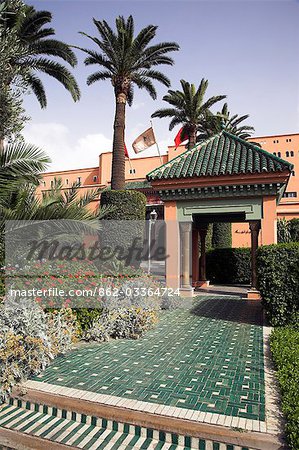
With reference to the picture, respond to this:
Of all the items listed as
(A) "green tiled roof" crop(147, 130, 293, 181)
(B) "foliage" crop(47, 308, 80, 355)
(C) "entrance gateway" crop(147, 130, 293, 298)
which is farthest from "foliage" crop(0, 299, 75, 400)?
(A) "green tiled roof" crop(147, 130, 293, 181)

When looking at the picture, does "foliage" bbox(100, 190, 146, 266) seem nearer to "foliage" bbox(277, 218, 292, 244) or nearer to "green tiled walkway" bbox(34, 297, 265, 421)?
"green tiled walkway" bbox(34, 297, 265, 421)

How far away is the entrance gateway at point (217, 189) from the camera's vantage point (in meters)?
11.1

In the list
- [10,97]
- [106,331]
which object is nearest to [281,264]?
[106,331]

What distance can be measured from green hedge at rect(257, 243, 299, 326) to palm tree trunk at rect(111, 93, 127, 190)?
930cm

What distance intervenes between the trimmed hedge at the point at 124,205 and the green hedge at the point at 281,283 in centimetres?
697

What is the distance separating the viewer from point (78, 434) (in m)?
3.96

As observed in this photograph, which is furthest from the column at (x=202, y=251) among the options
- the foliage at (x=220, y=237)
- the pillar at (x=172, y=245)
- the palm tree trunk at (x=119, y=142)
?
the foliage at (x=220, y=237)

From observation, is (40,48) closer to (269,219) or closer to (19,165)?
(19,165)

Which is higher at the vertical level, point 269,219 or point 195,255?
point 269,219

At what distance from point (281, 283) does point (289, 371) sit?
10.6 feet

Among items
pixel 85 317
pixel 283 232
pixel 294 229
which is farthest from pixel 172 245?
pixel 294 229

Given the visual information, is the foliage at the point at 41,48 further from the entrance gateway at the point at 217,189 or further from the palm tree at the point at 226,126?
the palm tree at the point at 226,126

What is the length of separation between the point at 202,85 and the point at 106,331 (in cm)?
2071

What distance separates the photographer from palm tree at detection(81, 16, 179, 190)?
51.2ft
